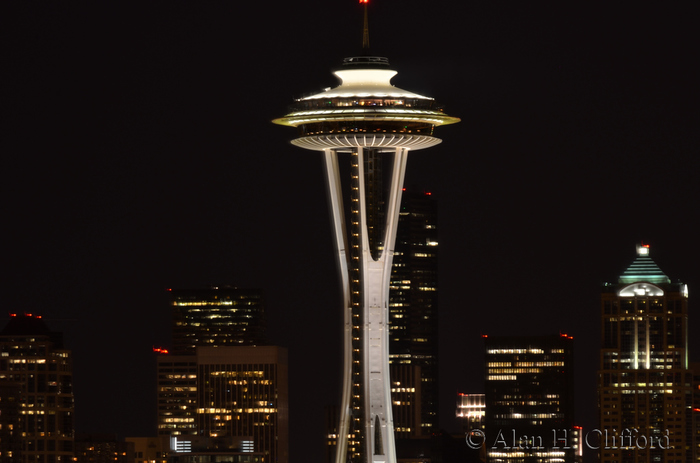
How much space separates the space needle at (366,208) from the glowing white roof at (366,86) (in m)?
0.06

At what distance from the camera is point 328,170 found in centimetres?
14138

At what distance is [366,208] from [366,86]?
24.2 ft

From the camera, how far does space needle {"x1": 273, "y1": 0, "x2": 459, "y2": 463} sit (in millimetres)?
140750

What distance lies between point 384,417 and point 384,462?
10.3 ft

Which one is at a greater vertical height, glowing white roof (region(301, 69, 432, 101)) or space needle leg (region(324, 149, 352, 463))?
glowing white roof (region(301, 69, 432, 101))

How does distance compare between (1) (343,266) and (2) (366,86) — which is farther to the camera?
(2) (366,86)

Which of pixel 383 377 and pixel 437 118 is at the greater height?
pixel 437 118

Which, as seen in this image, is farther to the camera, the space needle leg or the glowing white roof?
the glowing white roof

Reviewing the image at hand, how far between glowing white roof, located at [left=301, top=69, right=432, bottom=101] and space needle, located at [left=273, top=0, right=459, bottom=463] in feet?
0.19

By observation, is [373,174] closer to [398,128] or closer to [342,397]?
[398,128]

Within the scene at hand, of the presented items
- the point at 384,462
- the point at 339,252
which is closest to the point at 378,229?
the point at 339,252

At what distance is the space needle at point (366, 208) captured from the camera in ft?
462

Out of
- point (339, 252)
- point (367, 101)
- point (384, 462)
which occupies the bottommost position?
point (384, 462)

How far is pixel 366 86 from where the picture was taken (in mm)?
143875
